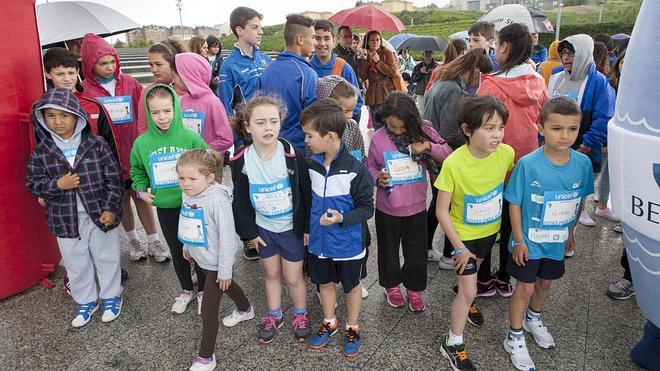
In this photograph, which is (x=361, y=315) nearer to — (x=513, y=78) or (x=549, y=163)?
(x=549, y=163)

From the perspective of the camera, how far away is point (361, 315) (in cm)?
279

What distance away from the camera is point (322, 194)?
226cm

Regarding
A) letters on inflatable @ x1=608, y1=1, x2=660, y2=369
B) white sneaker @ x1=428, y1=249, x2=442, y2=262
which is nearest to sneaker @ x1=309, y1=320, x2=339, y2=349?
white sneaker @ x1=428, y1=249, x2=442, y2=262

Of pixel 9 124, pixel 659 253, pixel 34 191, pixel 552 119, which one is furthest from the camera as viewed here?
pixel 9 124

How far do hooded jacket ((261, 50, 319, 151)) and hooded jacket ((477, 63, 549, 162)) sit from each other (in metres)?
1.14

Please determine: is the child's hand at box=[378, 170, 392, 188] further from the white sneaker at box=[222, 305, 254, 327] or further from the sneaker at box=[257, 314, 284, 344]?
the white sneaker at box=[222, 305, 254, 327]

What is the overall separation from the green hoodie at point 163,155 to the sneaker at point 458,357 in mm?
1813

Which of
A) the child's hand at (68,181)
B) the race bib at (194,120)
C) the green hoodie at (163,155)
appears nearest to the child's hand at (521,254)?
the green hoodie at (163,155)

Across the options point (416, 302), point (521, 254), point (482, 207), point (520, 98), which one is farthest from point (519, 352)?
point (520, 98)

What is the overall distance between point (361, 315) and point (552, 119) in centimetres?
161

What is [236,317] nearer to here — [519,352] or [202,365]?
[202,365]

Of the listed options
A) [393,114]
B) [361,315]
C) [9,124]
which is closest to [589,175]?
[393,114]

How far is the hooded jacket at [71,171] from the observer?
2.59 metres

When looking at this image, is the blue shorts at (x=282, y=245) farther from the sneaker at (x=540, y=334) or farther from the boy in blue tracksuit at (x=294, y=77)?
the sneaker at (x=540, y=334)
